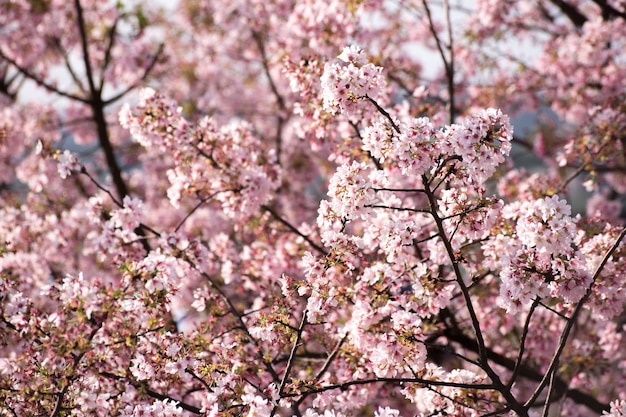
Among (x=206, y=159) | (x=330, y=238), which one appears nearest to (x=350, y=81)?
(x=330, y=238)

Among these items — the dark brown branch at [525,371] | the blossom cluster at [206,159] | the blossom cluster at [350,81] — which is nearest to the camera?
the blossom cluster at [350,81]

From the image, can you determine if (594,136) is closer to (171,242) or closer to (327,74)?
(327,74)

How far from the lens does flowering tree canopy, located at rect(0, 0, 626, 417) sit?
4.48 meters

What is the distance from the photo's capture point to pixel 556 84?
11227 millimetres

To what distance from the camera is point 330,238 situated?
181 inches

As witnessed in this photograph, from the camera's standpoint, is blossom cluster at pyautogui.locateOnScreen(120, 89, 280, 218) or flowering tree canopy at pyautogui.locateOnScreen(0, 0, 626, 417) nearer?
flowering tree canopy at pyautogui.locateOnScreen(0, 0, 626, 417)

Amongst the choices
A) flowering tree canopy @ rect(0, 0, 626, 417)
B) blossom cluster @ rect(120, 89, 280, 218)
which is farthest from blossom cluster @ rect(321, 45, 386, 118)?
blossom cluster @ rect(120, 89, 280, 218)

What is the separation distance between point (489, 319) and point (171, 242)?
4.23m

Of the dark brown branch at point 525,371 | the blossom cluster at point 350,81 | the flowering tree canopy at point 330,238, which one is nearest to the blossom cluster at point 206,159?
the flowering tree canopy at point 330,238

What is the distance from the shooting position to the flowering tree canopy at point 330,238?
14.7ft

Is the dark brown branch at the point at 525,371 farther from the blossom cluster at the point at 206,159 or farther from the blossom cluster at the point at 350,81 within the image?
the blossom cluster at the point at 350,81

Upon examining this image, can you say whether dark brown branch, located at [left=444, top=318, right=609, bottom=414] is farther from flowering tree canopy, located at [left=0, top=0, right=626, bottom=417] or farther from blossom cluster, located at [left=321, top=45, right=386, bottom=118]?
blossom cluster, located at [left=321, top=45, right=386, bottom=118]

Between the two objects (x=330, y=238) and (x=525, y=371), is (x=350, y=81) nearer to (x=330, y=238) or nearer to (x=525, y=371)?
(x=330, y=238)

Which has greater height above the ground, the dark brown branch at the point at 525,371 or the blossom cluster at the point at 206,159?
the blossom cluster at the point at 206,159
